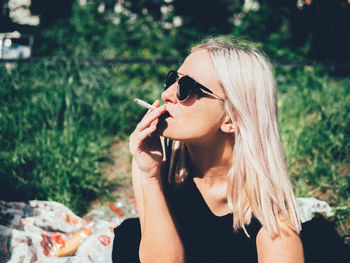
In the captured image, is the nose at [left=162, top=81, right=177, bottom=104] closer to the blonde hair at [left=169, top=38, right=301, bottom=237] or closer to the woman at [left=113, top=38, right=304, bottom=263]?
the woman at [left=113, top=38, right=304, bottom=263]

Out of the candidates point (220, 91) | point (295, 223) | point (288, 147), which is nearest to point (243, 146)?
point (220, 91)

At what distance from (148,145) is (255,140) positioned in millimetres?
578

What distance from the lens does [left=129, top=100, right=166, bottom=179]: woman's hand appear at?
159cm

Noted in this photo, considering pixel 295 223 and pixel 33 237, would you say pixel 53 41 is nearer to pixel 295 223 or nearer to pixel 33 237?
pixel 33 237

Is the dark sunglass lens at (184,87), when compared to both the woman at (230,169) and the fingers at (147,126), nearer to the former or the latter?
the woman at (230,169)

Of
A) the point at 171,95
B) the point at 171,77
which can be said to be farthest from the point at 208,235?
the point at 171,77

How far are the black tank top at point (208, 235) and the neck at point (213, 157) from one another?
136 millimetres

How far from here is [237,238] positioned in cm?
172

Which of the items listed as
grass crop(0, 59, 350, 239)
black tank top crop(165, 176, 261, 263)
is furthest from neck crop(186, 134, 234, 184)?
grass crop(0, 59, 350, 239)

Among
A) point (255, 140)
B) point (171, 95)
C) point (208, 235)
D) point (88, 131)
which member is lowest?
point (88, 131)

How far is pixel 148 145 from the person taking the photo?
172 cm

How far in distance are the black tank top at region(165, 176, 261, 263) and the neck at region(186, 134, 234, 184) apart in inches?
5.3

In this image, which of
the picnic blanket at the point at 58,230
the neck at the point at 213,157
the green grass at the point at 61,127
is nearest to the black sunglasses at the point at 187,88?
the neck at the point at 213,157

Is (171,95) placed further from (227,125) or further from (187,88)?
(227,125)
